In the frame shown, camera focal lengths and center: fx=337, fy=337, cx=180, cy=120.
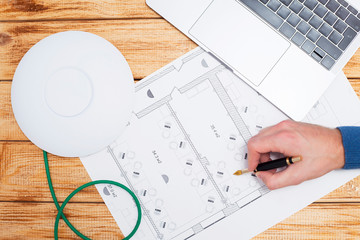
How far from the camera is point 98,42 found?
651 mm

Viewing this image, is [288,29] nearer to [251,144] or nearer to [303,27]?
[303,27]

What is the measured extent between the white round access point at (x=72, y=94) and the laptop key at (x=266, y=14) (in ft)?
0.92

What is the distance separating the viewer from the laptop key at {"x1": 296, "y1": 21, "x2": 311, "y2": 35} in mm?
642

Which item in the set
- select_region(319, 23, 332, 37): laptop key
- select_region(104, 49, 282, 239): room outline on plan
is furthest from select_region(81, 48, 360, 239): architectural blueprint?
select_region(319, 23, 332, 37): laptop key

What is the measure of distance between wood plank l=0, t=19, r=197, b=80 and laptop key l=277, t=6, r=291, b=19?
18cm

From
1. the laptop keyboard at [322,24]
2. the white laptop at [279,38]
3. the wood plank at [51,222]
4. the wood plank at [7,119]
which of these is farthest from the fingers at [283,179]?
the wood plank at [7,119]

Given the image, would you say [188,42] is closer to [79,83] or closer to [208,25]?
[208,25]

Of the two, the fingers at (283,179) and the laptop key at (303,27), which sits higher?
the laptop key at (303,27)

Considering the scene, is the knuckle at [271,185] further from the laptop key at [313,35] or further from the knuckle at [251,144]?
the laptop key at [313,35]

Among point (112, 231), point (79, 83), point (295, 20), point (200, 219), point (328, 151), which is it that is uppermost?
point (295, 20)

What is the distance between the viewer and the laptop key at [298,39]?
2.12 ft

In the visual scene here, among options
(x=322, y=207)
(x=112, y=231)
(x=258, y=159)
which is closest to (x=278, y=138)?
(x=258, y=159)

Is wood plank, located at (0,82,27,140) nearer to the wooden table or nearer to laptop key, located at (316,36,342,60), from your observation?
the wooden table

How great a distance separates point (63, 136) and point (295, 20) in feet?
1.61
